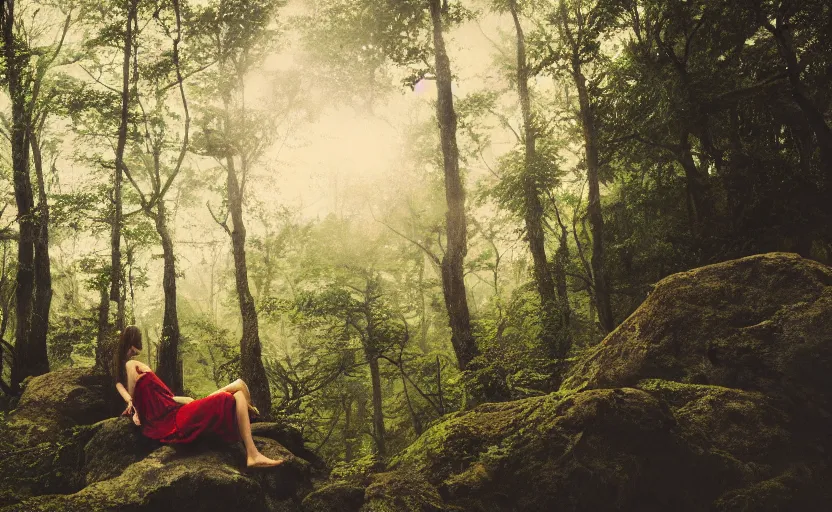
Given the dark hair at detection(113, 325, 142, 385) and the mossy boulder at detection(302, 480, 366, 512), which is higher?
the dark hair at detection(113, 325, 142, 385)

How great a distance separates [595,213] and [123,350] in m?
9.76

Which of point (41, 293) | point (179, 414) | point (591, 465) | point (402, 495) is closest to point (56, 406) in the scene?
point (41, 293)

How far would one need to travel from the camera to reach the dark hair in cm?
552

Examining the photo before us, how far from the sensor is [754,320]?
19.1 ft

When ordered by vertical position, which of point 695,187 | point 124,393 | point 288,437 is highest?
point 695,187

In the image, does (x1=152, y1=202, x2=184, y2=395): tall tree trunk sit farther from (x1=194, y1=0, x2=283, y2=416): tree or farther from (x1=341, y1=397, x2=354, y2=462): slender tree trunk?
(x1=341, y1=397, x2=354, y2=462): slender tree trunk

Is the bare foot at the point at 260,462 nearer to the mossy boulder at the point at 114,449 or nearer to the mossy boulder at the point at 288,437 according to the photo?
the mossy boulder at the point at 288,437

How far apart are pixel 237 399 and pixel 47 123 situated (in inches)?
792

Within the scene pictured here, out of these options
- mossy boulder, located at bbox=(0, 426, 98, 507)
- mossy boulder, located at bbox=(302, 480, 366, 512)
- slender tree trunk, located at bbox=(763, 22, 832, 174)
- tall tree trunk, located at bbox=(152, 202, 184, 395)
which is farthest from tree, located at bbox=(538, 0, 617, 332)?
tall tree trunk, located at bbox=(152, 202, 184, 395)

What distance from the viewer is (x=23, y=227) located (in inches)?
485

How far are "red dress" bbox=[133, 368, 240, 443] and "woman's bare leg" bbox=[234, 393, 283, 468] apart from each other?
0.08 meters

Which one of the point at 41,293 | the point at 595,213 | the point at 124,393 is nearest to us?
the point at 124,393

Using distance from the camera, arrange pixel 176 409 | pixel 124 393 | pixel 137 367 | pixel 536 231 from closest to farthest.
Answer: pixel 176 409
pixel 137 367
pixel 124 393
pixel 536 231

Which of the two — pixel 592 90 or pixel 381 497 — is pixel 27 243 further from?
pixel 592 90
